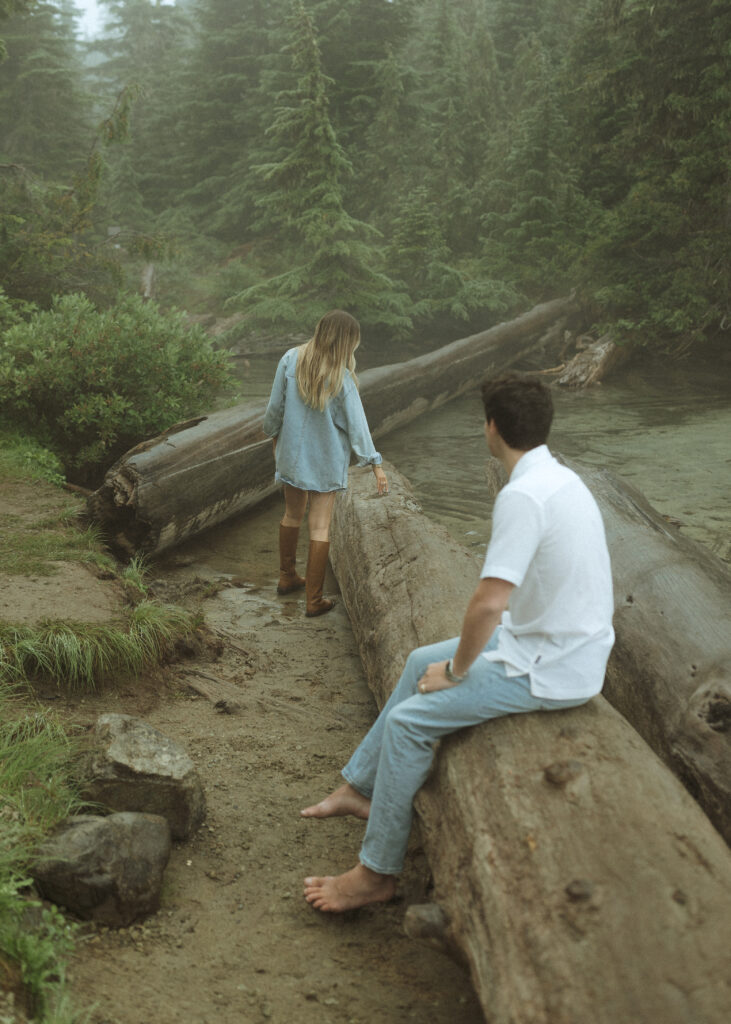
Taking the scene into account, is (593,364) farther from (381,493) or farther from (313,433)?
(313,433)

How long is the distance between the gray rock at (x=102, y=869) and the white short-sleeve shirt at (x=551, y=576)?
146cm

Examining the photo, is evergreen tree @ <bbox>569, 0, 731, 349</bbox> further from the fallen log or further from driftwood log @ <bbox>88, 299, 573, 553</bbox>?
the fallen log

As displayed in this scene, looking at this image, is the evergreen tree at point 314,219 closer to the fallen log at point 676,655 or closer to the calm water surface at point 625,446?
the calm water surface at point 625,446

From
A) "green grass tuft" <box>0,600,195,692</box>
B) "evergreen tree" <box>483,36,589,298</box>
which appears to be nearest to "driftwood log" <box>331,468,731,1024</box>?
"green grass tuft" <box>0,600,195,692</box>

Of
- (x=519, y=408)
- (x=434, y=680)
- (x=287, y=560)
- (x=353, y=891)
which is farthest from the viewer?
(x=287, y=560)

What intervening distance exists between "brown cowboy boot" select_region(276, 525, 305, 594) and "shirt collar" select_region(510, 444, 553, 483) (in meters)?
3.88

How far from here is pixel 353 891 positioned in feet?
9.80

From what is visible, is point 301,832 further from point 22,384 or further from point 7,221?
point 7,221

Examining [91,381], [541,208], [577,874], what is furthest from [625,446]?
[541,208]

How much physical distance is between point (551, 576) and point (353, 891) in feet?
4.64

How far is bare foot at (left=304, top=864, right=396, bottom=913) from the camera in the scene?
2984mm

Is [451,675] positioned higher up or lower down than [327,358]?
lower down

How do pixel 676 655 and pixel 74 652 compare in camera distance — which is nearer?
pixel 676 655

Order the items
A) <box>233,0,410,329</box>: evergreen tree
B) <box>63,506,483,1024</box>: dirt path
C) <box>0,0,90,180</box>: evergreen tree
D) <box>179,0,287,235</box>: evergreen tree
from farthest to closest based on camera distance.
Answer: <box>179,0,287,235</box>: evergreen tree
<box>0,0,90,180</box>: evergreen tree
<box>233,0,410,329</box>: evergreen tree
<box>63,506,483,1024</box>: dirt path
